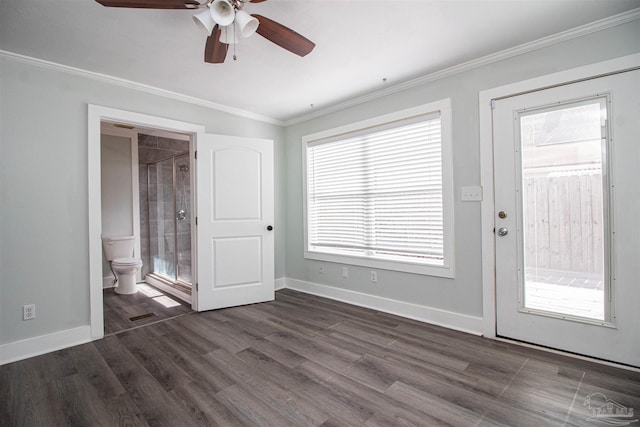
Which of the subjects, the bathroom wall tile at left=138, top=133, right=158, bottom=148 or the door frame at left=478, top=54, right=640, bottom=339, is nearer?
the door frame at left=478, top=54, right=640, bottom=339

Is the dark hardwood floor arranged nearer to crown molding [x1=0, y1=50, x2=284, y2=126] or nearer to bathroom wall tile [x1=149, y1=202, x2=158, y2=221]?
crown molding [x1=0, y1=50, x2=284, y2=126]

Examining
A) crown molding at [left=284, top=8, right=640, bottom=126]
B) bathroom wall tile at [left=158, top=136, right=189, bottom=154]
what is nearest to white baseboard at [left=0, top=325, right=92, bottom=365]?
bathroom wall tile at [left=158, top=136, right=189, bottom=154]

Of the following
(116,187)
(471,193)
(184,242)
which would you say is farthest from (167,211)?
(471,193)

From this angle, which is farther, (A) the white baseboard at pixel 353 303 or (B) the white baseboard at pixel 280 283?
(B) the white baseboard at pixel 280 283

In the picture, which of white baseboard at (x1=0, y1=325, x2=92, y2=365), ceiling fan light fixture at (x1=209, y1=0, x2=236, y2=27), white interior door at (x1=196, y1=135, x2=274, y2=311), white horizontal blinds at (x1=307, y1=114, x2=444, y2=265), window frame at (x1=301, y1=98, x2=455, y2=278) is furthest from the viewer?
white interior door at (x1=196, y1=135, x2=274, y2=311)

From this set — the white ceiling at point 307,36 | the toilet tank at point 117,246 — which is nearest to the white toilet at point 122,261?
the toilet tank at point 117,246

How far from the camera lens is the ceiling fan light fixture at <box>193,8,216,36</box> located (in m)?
1.64

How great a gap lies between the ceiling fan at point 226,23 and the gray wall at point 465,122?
1.60 m

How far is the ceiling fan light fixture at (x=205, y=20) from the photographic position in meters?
1.64

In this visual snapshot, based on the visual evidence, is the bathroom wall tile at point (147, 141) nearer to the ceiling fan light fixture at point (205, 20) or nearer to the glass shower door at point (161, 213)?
the glass shower door at point (161, 213)

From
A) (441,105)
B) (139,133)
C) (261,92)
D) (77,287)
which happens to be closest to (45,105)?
(77,287)

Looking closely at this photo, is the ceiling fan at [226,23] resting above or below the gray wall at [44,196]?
above

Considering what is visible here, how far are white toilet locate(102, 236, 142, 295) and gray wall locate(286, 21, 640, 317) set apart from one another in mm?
2932

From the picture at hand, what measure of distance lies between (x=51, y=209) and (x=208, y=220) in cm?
135
